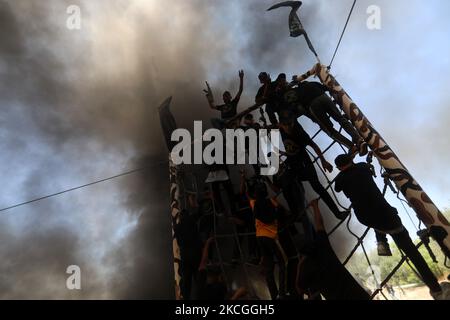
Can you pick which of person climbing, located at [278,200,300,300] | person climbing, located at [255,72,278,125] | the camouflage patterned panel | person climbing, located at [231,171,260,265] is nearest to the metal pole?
person climbing, located at [255,72,278,125]

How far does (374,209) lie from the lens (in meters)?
4.77

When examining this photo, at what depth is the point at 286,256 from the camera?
591cm

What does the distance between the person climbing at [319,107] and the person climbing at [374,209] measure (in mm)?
960

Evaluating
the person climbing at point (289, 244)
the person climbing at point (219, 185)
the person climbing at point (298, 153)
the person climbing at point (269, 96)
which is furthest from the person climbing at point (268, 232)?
the person climbing at point (269, 96)

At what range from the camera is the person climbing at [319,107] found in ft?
20.7

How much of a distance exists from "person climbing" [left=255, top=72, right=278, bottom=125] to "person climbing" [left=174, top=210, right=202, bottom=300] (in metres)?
3.29

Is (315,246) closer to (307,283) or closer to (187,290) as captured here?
(307,283)

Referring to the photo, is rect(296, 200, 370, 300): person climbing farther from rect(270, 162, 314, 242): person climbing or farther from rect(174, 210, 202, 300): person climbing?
rect(174, 210, 202, 300): person climbing

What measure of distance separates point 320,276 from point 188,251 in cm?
309

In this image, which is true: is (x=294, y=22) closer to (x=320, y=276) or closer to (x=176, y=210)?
(x=176, y=210)

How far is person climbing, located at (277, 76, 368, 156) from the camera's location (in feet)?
20.7

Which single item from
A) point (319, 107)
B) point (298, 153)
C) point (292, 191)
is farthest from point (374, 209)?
point (319, 107)
